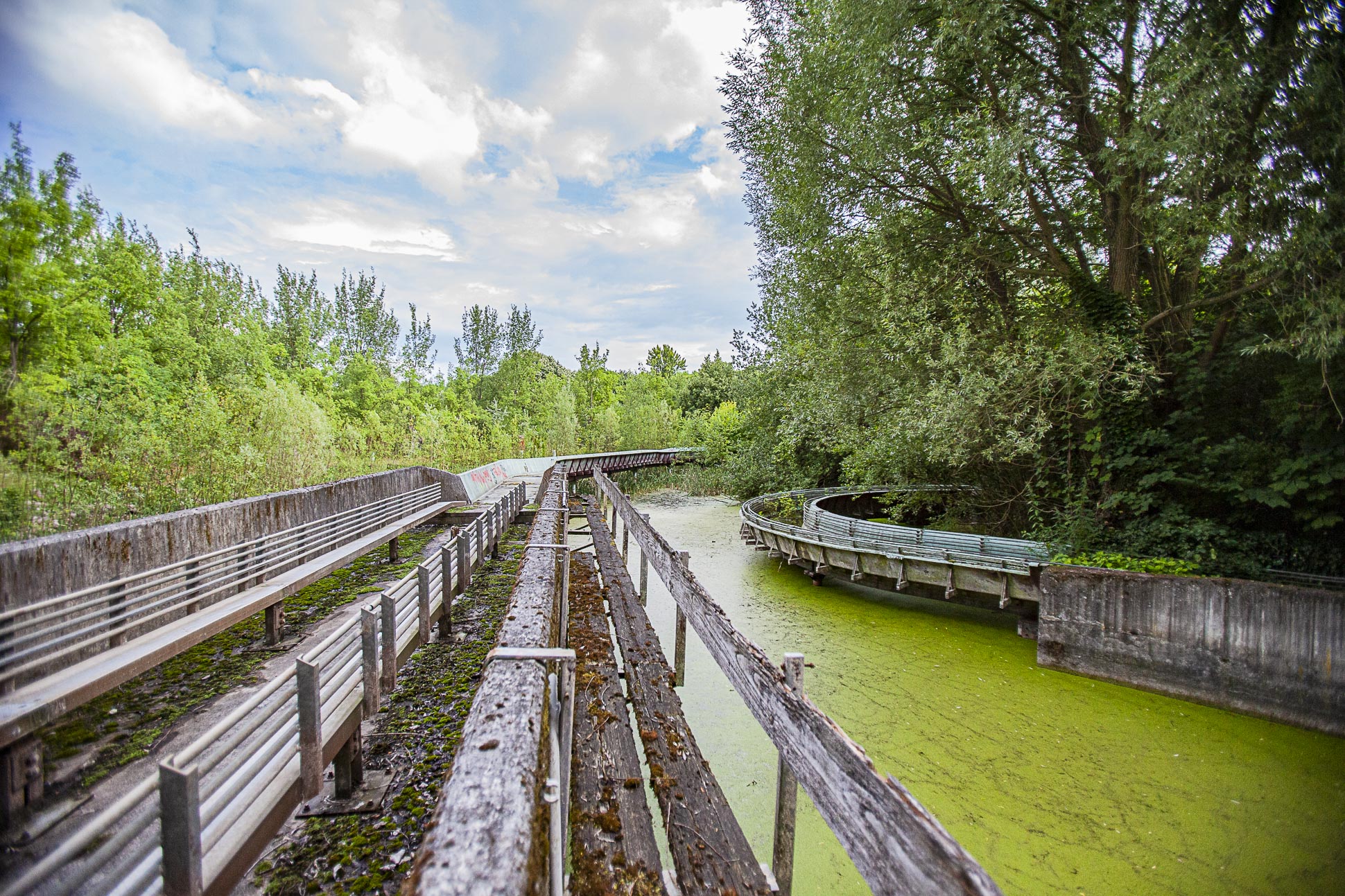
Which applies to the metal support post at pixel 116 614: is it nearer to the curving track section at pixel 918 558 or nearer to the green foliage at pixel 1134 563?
the curving track section at pixel 918 558

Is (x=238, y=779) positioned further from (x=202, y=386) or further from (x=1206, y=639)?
(x=202, y=386)

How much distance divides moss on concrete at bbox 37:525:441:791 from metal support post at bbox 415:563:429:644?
3.51 feet

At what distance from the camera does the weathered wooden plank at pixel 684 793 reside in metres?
2.04

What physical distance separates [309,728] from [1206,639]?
7.58 m

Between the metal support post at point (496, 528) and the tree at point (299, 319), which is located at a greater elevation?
the tree at point (299, 319)

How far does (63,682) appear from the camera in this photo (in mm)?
2803

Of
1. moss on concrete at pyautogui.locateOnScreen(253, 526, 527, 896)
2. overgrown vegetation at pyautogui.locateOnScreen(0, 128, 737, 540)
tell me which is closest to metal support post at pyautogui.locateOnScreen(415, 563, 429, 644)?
moss on concrete at pyautogui.locateOnScreen(253, 526, 527, 896)

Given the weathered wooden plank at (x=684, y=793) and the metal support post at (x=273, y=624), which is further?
the metal support post at (x=273, y=624)

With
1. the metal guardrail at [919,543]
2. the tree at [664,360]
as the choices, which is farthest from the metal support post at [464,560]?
the tree at [664,360]

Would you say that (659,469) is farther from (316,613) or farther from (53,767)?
(53,767)

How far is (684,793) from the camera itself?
256cm

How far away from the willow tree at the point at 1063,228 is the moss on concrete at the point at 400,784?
21.4 feet

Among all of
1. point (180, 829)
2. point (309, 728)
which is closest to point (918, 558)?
point (309, 728)

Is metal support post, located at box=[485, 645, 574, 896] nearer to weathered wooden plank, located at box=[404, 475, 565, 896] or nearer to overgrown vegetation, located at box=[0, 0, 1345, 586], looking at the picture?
weathered wooden plank, located at box=[404, 475, 565, 896]
